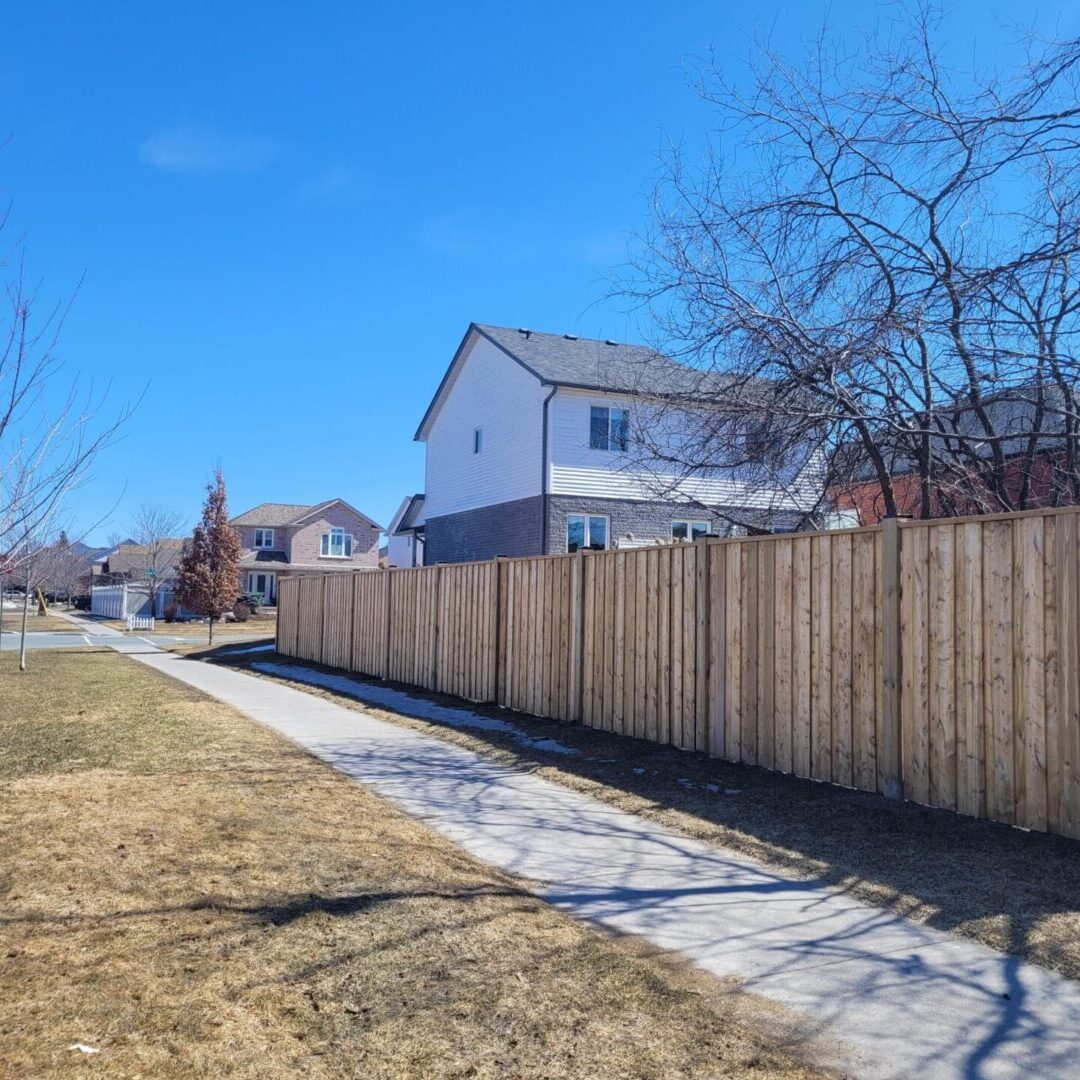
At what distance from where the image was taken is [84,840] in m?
5.23

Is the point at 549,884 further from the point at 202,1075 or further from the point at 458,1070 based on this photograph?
the point at 202,1075

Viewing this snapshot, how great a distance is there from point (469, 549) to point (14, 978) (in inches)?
791

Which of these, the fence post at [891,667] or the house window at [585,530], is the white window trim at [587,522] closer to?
the house window at [585,530]

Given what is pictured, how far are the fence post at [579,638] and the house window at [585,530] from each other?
10530 mm

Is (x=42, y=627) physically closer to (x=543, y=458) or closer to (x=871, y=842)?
(x=543, y=458)

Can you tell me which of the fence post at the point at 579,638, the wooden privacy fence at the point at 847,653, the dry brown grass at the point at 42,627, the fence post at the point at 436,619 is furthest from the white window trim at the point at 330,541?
the fence post at the point at 579,638

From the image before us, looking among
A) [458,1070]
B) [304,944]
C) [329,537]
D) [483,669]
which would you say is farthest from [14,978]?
[329,537]

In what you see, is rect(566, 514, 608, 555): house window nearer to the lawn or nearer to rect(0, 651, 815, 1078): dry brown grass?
the lawn

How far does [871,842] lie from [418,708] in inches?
285

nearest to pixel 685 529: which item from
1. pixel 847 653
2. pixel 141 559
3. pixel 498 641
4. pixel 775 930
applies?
pixel 498 641

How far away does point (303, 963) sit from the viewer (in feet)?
11.9

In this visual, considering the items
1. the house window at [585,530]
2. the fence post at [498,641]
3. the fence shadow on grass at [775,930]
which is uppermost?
the house window at [585,530]

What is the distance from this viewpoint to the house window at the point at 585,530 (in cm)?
2088

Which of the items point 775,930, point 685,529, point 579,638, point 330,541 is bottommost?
point 775,930
